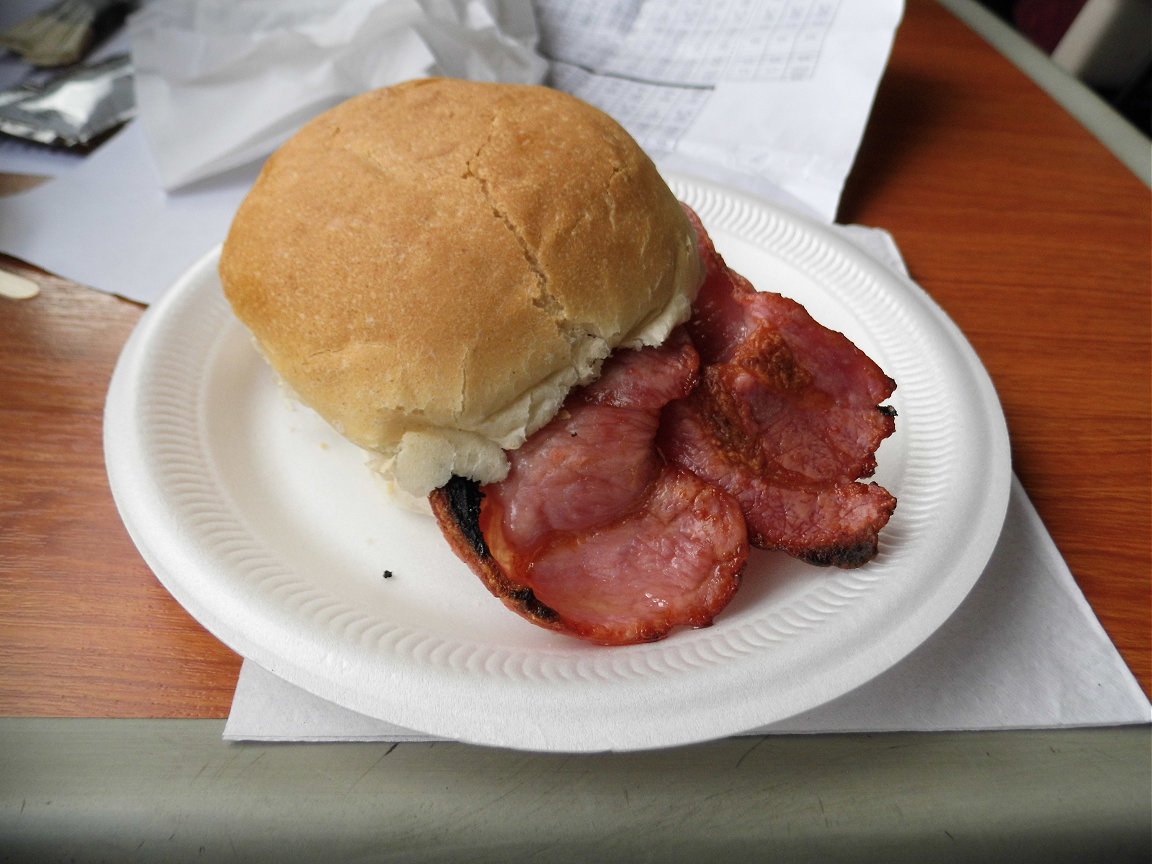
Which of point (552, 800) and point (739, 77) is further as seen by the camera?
point (739, 77)

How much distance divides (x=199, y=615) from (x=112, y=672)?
0.43ft

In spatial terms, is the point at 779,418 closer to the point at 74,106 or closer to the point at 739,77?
the point at 739,77

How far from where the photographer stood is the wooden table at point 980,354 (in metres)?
0.77

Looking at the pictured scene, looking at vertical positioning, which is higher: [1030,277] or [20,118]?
[1030,277]

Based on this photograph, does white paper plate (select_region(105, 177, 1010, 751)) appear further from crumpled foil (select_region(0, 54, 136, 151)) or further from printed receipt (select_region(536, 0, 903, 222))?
crumpled foil (select_region(0, 54, 136, 151))

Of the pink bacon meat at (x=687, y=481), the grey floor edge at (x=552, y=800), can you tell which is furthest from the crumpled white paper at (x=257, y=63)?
the grey floor edge at (x=552, y=800)

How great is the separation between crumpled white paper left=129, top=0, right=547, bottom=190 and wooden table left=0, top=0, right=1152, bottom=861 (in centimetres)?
47

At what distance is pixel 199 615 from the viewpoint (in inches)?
28.0

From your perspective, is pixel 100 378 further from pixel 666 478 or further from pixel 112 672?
pixel 666 478

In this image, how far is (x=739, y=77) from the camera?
5.78 ft

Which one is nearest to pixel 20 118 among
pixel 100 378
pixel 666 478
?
pixel 100 378

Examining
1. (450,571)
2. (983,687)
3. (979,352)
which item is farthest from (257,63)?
(983,687)

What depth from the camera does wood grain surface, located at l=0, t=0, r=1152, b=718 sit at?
2.54ft

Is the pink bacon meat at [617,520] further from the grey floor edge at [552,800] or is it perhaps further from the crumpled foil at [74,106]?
the crumpled foil at [74,106]
